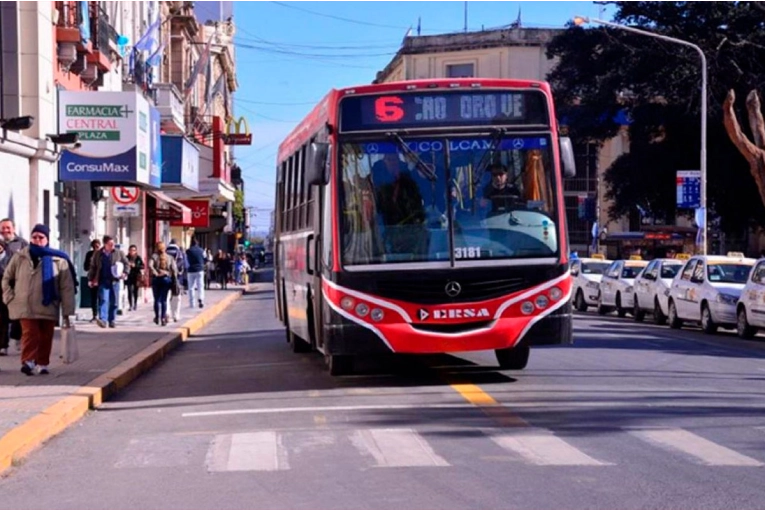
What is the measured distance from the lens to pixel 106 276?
2431 cm

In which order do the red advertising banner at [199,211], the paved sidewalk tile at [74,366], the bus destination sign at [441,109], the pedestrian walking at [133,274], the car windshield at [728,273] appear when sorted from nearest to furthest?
1. the paved sidewalk tile at [74,366]
2. the bus destination sign at [441,109]
3. the car windshield at [728,273]
4. the pedestrian walking at [133,274]
5. the red advertising banner at [199,211]

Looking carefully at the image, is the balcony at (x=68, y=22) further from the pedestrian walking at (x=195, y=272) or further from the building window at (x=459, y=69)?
the building window at (x=459, y=69)

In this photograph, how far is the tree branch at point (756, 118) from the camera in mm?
28578

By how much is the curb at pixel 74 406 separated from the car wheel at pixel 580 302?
20.0 m

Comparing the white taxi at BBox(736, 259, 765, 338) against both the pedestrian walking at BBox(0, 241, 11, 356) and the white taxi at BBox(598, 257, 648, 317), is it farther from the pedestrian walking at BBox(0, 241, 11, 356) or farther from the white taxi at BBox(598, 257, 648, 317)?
the pedestrian walking at BBox(0, 241, 11, 356)

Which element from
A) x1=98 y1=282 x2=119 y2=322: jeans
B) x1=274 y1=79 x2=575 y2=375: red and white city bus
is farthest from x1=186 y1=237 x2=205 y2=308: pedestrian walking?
x1=274 y1=79 x2=575 y2=375: red and white city bus

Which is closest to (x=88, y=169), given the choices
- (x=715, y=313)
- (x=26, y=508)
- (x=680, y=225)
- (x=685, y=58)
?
(x=715, y=313)

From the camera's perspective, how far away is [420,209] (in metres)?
14.0

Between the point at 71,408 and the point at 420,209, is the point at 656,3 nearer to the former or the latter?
the point at 420,209

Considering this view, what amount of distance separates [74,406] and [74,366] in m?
4.20

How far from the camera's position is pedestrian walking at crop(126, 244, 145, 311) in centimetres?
3123

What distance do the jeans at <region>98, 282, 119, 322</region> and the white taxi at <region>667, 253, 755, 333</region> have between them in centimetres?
1233

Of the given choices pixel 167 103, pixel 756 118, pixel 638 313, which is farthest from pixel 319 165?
pixel 167 103

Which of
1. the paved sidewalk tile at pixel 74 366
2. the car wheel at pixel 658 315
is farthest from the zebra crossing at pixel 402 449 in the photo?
the car wheel at pixel 658 315
